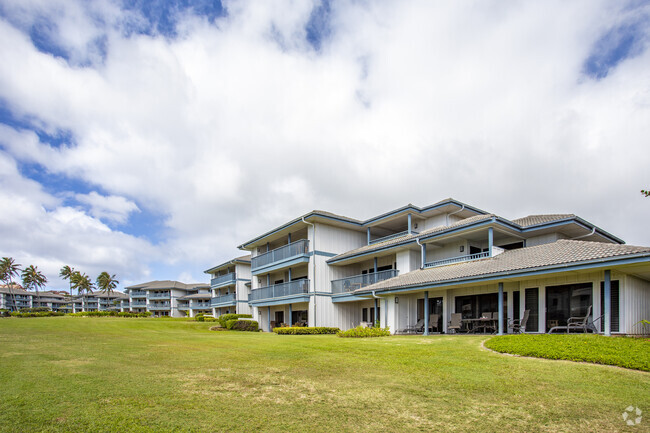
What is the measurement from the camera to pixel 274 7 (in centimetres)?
1522

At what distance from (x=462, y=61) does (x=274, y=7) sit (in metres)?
8.25

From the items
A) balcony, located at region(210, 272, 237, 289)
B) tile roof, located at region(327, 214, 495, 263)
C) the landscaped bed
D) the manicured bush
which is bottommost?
the manicured bush

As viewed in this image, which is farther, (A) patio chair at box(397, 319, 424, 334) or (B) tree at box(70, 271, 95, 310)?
(B) tree at box(70, 271, 95, 310)

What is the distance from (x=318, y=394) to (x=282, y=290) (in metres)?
25.7

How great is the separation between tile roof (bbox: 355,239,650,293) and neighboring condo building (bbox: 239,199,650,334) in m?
0.06

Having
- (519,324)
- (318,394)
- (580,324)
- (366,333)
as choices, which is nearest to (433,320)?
(366,333)

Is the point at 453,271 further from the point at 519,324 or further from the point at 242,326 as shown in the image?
the point at 242,326

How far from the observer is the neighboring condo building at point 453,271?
14.7 metres

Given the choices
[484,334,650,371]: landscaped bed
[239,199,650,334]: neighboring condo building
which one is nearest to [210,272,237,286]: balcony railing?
[239,199,650,334]: neighboring condo building

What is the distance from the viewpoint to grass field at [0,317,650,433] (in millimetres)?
4938

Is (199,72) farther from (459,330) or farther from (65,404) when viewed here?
(459,330)

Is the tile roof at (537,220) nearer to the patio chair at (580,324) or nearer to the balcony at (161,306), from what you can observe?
the patio chair at (580,324)

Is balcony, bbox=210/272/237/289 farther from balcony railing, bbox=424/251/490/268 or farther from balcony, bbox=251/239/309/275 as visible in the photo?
balcony railing, bbox=424/251/490/268

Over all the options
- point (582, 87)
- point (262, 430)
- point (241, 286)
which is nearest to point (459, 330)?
point (582, 87)
